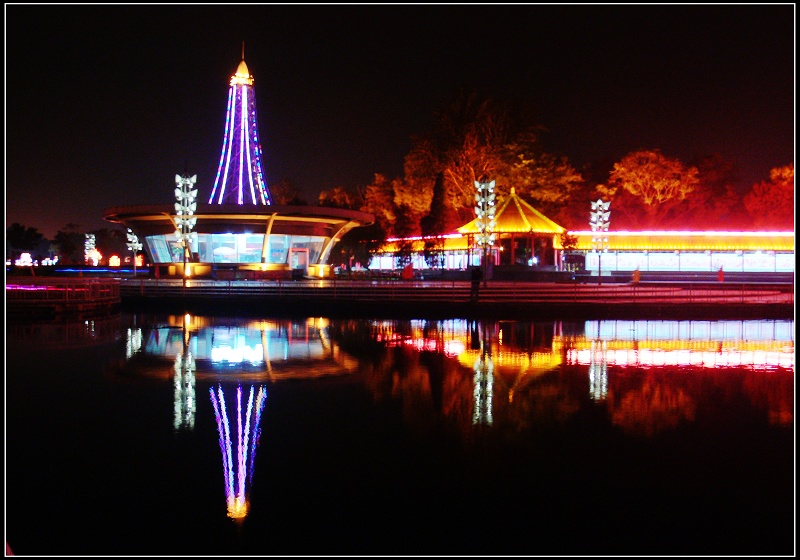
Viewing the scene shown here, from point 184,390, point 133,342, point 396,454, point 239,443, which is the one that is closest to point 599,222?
point 133,342

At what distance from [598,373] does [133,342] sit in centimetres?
1218

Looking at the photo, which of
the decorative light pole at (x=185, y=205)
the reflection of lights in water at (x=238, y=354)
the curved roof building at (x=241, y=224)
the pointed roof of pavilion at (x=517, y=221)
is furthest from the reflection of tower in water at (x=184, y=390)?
the pointed roof of pavilion at (x=517, y=221)

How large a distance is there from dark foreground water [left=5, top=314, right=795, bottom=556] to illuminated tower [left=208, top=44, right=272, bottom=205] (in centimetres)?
3701

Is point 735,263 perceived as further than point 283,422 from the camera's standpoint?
Yes

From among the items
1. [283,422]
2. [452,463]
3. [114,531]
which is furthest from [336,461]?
[114,531]

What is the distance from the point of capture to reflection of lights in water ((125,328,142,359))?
1756 cm

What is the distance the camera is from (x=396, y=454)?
875cm

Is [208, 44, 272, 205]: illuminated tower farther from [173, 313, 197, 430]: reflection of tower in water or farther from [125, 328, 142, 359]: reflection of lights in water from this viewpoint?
[173, 313, 197, 430]: reflection of tower in water

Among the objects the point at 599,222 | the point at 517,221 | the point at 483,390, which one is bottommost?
the point at 483,390

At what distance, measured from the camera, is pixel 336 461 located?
8508 mm

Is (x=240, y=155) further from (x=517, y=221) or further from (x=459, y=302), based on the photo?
(x=459, y=302)

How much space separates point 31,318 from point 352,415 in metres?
19.8

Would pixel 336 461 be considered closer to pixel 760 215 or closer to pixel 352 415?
pixel 352 415

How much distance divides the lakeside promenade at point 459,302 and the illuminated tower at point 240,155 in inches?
727
